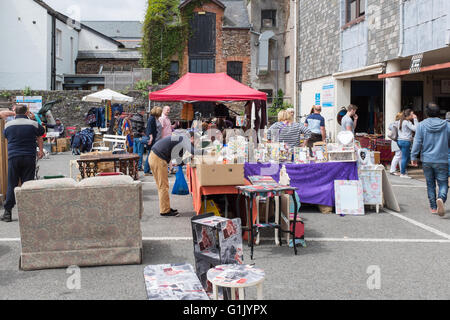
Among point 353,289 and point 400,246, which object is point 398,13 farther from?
point 353,289

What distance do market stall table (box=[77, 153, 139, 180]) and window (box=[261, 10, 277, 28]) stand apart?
78.0 ft

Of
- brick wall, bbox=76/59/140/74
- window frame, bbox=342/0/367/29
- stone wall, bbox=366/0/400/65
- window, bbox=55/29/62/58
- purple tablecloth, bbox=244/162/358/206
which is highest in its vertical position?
window, bbox=55/29/62/58

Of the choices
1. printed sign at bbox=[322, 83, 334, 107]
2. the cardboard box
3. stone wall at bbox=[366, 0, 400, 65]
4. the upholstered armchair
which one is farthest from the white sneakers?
printed sign at bbox=[322, 83, 334, 107]

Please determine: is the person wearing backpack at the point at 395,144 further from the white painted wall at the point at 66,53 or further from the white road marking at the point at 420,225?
the white painted wall at the point at 66,53

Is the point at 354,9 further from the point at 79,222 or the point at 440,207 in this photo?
the point at 79,222

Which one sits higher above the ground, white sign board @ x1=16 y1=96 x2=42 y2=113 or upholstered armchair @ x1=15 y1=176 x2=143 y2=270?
white sign board @ x1=16 y1=96 x2=42 y2=113

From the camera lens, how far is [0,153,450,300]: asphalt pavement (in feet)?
16.1

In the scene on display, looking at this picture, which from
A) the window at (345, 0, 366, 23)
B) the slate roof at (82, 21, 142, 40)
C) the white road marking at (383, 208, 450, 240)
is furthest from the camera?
the slate roof at (82, 21, 142, 40)

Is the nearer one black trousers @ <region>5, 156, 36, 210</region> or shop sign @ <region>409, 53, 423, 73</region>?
black trousers @ <region>5, 156, 36, 210</region>

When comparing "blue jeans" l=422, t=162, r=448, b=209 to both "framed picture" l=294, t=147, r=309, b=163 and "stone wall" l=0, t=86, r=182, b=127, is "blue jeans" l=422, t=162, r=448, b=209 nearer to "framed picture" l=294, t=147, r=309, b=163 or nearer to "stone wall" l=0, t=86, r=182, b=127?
"framed picture" l=294, t=147, r=309, b=163

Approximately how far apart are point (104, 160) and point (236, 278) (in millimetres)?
6828

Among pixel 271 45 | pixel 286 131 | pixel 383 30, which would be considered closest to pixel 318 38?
pixel 383 30

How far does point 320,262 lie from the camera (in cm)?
599
